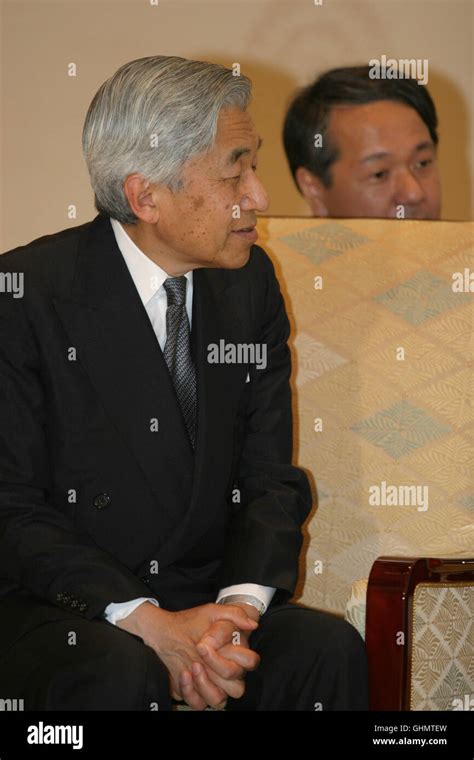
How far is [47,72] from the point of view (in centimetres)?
345

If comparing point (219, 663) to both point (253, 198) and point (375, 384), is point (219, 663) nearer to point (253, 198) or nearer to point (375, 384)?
point (253, 198)

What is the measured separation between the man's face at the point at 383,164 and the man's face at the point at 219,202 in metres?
1.04

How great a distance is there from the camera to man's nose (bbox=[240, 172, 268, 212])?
6.29 ft

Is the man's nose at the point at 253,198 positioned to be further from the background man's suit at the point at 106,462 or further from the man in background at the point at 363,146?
the man in background at the point at 363,146

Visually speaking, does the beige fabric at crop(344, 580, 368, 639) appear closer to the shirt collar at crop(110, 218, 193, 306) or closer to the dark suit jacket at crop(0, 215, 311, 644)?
the dark suit jacket at crop(0, 215, 311, 644)

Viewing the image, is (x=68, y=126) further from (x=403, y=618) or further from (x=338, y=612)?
(x=403, y=618)

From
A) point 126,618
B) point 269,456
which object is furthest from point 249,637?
point 269,456

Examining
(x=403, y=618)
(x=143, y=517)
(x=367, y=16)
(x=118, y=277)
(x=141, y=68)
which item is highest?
(x=367, y=16)

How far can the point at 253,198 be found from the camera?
1.92 meters

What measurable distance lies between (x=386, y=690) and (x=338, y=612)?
0.49 m

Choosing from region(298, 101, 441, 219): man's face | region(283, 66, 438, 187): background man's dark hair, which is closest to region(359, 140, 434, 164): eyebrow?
region(298, 101, 441, 219): man's face

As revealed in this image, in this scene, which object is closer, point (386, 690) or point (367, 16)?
point (386, 690)

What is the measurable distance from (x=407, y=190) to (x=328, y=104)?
1.69 ft

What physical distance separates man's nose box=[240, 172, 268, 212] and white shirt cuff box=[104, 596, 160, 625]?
2.18ft
